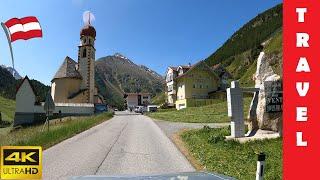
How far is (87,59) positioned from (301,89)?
7846 centimetres

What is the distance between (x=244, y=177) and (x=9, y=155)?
6.42 metres

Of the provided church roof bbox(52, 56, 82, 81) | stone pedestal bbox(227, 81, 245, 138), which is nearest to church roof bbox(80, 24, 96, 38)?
church roof bbox(52, 56, 82, 81)

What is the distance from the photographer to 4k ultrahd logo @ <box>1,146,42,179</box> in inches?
332

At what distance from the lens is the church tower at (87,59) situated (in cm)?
8462

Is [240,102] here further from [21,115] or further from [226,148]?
[21,115]

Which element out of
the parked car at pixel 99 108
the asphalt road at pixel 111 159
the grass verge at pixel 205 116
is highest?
the parked car at pixel 99 108

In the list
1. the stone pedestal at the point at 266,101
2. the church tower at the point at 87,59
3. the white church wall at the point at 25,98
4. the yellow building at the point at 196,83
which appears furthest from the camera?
the yellow building at the point at 196,83

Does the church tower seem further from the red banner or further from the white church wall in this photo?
the red banner

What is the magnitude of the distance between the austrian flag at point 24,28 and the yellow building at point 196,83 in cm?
7045

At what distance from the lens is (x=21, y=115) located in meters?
65.4

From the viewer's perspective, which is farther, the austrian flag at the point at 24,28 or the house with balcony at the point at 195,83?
the house with balcony at the point at 195,83

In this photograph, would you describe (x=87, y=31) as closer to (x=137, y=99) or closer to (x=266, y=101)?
(x=266, y=101)

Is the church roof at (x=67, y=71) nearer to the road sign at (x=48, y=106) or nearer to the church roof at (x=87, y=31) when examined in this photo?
the church roof at (x=87, y=31)

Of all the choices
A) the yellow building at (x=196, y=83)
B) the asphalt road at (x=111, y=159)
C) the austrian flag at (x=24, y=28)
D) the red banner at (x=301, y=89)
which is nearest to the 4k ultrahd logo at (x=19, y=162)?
the asphalt road at (x=111, y=159)
